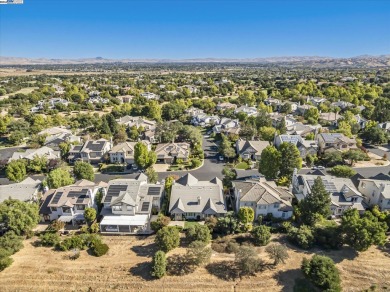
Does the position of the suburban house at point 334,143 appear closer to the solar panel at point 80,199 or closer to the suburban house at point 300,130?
the suburban house at point 300,130

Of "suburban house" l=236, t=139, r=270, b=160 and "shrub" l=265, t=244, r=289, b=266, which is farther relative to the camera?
"suburban house" l=236, t=139, r=270, b=160

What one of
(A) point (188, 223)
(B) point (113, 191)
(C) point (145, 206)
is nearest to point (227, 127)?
(A) point (188, 223)

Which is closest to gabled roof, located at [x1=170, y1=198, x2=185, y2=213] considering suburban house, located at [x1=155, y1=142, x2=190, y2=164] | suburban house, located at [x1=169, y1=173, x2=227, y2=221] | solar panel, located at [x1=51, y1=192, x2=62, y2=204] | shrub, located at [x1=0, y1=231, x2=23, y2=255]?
suburban house, located at [x1=169, y1=173, x2=227, y2=221]

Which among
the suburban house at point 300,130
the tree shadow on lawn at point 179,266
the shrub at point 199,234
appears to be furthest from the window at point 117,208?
the suburban house at point 300,130

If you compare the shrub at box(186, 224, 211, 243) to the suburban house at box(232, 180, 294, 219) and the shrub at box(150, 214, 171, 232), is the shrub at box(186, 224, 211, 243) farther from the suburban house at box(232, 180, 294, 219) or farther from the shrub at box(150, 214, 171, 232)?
the suburban house at box(232, 180, 294, 219)

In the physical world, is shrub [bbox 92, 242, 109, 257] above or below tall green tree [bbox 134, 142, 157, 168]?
below

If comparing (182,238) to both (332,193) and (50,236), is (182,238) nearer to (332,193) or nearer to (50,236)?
(50,236)
